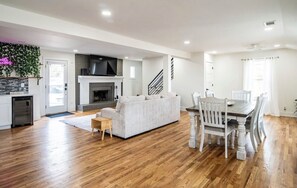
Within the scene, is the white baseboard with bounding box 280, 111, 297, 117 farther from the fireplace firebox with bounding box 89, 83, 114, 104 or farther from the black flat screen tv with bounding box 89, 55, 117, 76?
the fireplace firebox with bounding box 89, 83, 114, 104

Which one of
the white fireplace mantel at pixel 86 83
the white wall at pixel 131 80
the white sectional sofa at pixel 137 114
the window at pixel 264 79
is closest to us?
the white sectional sofa at pixel 137 114

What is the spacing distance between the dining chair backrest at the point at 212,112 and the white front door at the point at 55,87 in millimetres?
6147

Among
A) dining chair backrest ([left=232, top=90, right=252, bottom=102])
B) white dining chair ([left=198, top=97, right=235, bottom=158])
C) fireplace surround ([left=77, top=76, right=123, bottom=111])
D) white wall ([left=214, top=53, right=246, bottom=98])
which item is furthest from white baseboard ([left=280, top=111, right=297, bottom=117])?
fireplace surround ([left=77, top=76, right=123, bottom=111])

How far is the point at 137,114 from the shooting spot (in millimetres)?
4512

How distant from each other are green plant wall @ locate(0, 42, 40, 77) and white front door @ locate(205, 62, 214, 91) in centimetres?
637

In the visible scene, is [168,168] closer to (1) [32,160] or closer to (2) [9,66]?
(1) [32,160]

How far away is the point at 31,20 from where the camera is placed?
130 inches

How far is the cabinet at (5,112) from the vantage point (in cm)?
506

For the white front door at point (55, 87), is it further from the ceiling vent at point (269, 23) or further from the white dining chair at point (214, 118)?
the ceiling vent at point (269, 23)

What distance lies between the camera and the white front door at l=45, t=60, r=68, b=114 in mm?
7242

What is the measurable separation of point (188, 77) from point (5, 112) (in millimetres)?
6522

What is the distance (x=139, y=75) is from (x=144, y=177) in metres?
9.00

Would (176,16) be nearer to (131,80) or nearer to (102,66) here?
(102,66)

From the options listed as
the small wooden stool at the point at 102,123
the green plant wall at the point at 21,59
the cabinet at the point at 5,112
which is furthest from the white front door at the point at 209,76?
the cabinet at the point at 5,112
